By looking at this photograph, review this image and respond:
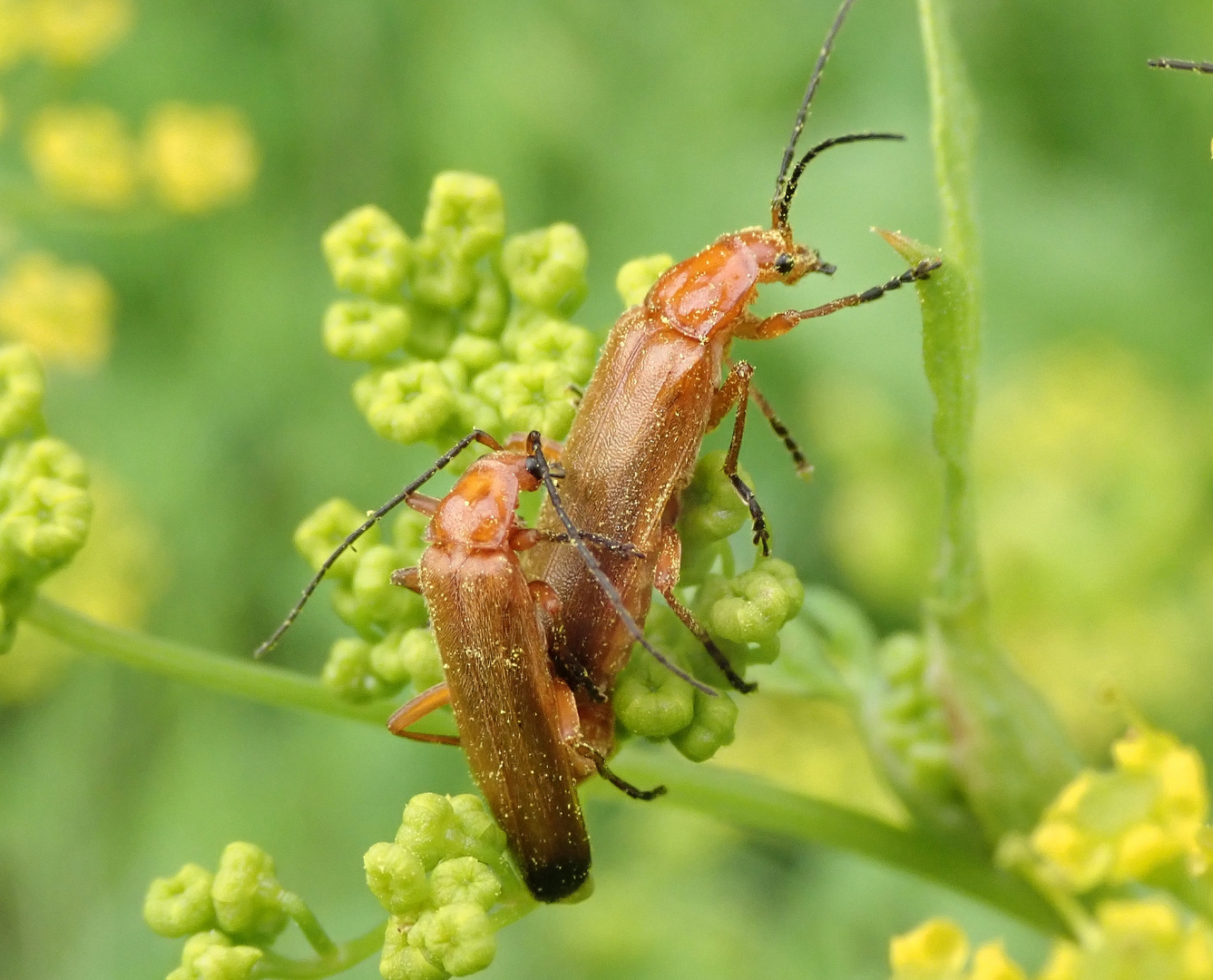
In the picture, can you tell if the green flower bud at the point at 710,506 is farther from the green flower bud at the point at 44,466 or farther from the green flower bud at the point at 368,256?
the green flower bud at the point at 44,466

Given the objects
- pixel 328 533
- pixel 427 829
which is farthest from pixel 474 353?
pixel 427 829

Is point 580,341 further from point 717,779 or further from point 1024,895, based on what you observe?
point 1024,895

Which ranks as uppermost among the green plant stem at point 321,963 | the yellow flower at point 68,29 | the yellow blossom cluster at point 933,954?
the yellow flower at point 68,29

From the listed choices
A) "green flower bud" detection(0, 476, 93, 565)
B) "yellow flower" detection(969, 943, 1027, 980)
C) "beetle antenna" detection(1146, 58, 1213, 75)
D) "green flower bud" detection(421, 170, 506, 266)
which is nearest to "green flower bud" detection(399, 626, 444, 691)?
"green flower bud" detection(0, 476, 93, 565)

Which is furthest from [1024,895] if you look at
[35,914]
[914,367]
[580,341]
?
[35,914]

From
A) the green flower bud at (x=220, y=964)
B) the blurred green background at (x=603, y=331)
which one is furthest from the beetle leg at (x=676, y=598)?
the blurred green background at (x=603, y=331)

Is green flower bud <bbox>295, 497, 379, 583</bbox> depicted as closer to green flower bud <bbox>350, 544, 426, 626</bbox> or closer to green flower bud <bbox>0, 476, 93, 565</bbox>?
green flower bud <bbox>350, 544, 426, 626</bbox>

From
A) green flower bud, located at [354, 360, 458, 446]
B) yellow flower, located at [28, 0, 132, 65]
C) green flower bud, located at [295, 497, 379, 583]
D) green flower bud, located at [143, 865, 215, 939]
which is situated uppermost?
yellow flower, located at [28, 0, 132, 65]
